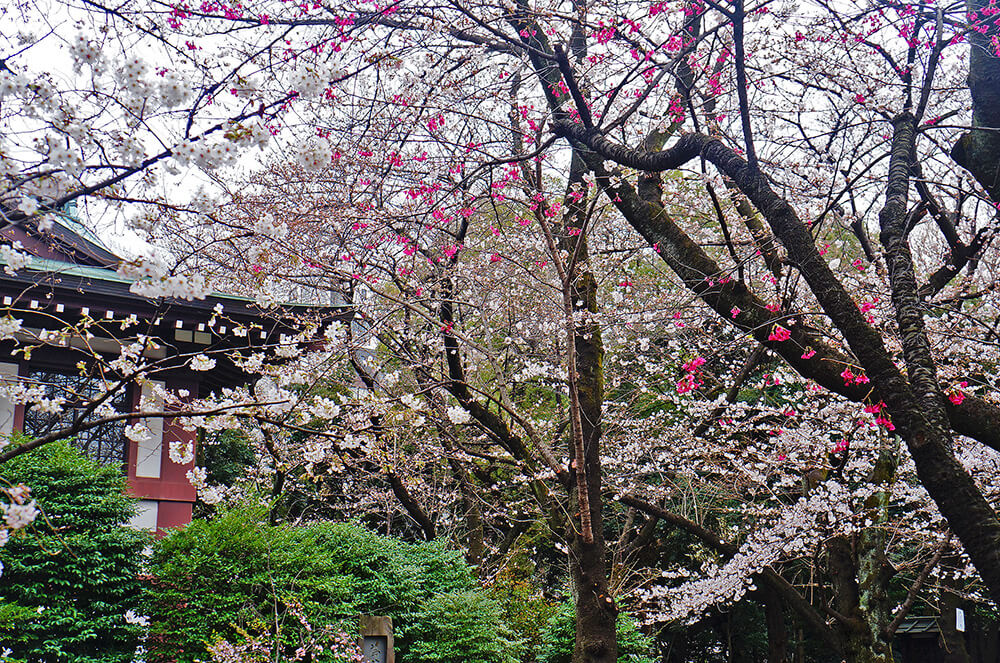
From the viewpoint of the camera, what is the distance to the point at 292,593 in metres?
6.03

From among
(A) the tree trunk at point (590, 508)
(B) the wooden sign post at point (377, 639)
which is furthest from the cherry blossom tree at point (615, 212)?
(B) the wooden sign post at point (377, 639)

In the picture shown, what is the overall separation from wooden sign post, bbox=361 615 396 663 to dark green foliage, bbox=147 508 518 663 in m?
0.15

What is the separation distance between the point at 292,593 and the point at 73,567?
1.64 metres

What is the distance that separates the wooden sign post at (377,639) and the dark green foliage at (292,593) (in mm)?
151

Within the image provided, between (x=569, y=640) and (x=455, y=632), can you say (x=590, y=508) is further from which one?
(x=569, y=640)

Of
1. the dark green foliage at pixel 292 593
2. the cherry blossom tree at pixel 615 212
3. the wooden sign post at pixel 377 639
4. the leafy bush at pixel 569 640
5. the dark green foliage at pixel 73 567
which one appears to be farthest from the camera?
the leafy bush at pixel 569 640

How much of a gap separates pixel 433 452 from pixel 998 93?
6151 millimetres

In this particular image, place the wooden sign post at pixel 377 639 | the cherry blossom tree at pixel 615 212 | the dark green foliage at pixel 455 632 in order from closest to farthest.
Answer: the cherry blossom tree at pixel 615 212 < the wooden sign post at pixel 377 639 < the dark green foliage at pixel 455 632

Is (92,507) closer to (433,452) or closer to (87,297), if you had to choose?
(87,297)

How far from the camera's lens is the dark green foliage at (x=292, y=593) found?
5.82 metres

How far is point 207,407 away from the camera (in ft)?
12.9

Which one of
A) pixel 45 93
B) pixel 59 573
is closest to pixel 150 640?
pixel 59 573

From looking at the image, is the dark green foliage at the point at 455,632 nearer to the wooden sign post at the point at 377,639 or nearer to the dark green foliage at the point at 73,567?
the wooden sign post at the point at 377,639

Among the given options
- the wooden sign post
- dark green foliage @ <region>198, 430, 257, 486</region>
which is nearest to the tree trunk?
the wooden sign post
